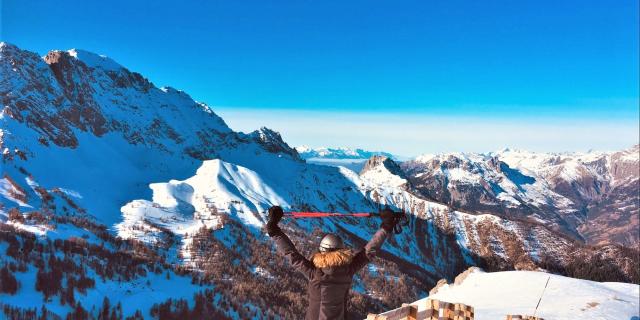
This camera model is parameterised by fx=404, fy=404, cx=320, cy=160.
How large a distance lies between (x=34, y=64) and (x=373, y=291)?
192 meters

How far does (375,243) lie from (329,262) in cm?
111

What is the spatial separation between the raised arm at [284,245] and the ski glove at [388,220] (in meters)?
1.84

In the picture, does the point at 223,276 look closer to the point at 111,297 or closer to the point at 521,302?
the point at 111,297

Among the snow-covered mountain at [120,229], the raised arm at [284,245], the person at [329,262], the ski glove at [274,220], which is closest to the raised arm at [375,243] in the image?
the person at [329,262]

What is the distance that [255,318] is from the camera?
82250 millimetres

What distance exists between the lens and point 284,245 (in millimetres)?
8609

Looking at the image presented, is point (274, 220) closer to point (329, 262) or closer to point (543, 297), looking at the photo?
point (329, 262)

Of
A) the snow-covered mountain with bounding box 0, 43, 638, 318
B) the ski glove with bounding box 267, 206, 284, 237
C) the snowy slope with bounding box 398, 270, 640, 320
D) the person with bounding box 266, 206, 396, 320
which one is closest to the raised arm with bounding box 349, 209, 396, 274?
the person with bounding box 266, 206, 396, 320

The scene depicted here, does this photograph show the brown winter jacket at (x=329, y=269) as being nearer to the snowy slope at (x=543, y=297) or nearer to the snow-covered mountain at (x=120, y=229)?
the snowy slope at (x=543, y=297)

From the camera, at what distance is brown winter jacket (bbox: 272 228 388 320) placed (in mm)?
8586

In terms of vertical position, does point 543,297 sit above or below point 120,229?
below

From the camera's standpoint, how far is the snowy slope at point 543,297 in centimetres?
2977

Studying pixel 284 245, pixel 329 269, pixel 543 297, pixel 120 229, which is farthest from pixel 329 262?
pixel 120 229

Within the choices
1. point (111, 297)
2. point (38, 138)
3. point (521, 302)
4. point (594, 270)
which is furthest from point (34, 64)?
point (594, 270)
